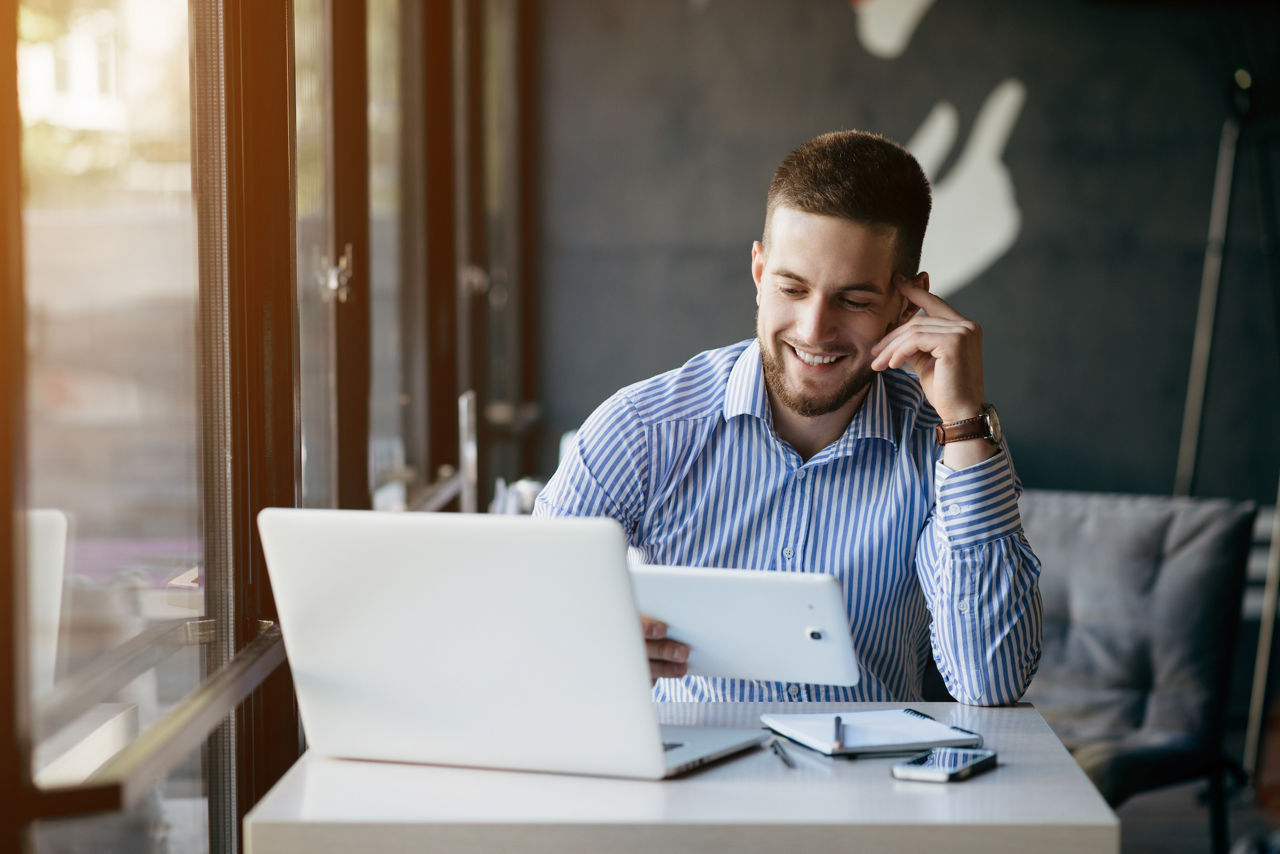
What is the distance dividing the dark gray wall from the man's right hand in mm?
2981

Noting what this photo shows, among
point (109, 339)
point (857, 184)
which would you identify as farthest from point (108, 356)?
point (857, 184)

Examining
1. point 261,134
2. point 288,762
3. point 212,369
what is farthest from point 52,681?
point 261,134

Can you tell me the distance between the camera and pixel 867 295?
5.76ft

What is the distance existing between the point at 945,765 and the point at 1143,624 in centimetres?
185

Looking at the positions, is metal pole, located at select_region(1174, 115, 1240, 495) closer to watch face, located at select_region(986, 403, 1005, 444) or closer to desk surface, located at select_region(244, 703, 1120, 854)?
watch face, located at select_region(986, 403, 1005, 444)

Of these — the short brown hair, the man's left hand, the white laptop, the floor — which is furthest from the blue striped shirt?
the floor

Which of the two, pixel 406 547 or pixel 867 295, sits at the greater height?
pixel 867 295

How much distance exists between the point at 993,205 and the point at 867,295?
8.71 feet

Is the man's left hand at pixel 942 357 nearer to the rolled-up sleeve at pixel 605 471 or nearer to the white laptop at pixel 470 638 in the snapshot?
the rolled-up sleeve at pixel 605 471

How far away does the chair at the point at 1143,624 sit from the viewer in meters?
2.72

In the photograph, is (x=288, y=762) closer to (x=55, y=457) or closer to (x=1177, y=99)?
(x=55, y=457)

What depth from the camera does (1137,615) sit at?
9.45ft

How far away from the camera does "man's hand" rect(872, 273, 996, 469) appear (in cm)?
163

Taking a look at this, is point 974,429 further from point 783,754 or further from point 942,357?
point 783,754
